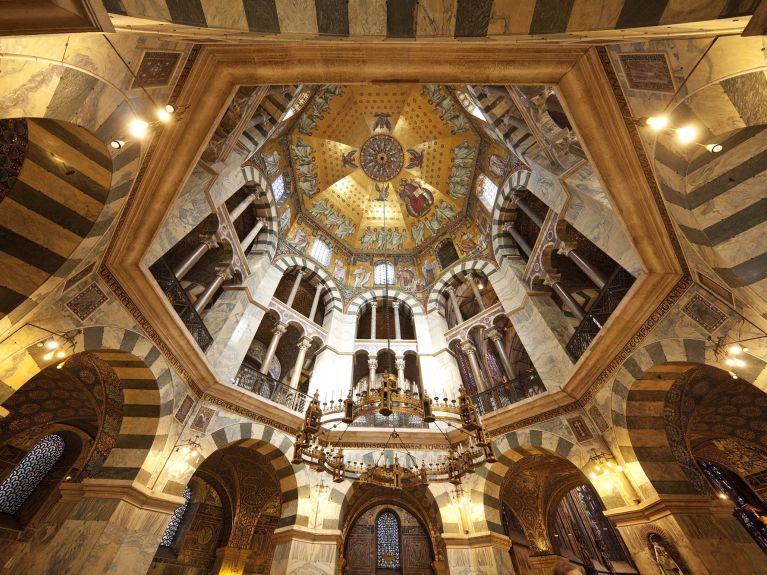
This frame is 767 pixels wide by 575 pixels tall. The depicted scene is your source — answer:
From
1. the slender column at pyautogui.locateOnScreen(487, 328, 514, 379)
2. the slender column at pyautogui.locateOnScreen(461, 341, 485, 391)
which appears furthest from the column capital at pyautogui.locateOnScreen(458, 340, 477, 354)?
the slender column at pyautogui.locateOnScreen(487, 328, 514, 379)

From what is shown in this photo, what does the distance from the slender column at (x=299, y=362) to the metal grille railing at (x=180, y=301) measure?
9.51 ft

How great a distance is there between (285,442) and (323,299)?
6980 mm

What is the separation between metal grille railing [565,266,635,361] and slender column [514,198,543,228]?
2936 millimetres

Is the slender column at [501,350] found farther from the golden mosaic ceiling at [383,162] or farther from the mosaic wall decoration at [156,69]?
the mosaic wall decoration at [156,69]

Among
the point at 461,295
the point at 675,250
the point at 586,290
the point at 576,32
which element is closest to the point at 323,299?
the point at 461,295

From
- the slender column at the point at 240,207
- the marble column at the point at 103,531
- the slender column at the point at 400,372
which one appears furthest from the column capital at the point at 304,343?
the marble column at the point at 103,531

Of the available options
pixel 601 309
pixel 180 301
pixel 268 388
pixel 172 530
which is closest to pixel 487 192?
pixel 601 309

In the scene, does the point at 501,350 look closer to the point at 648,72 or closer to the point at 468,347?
the point at 468,347

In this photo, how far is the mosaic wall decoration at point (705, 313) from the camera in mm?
4930

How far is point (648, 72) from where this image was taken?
12.8 ft

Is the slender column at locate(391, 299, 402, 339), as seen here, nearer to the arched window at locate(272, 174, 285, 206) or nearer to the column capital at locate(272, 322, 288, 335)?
the column capital at locate(272, 322, 288, 335)

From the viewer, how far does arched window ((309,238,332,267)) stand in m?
14.5

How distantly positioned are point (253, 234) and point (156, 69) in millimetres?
7919

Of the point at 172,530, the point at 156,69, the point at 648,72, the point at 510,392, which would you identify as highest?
the point at 510,392
